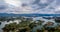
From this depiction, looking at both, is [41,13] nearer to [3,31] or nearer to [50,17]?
[50,17]

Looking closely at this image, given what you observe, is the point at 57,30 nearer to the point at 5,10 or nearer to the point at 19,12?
the point at 19,12

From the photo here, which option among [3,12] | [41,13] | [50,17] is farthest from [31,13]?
[3,12]

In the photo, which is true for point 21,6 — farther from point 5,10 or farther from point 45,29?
point 45,29

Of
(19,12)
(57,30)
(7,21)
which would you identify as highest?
(19,12)

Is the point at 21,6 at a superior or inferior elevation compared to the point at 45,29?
superior

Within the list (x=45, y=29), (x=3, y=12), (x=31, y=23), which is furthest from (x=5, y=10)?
(x=45, y=29)

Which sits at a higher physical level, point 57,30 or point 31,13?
point 31,13

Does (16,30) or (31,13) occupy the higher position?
(31,13)
